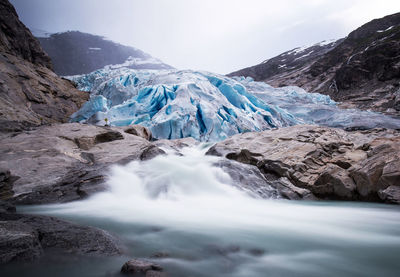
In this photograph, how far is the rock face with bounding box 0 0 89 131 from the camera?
11951 mm

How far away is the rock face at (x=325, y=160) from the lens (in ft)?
17.9

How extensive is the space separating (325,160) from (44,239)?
6.63 metres

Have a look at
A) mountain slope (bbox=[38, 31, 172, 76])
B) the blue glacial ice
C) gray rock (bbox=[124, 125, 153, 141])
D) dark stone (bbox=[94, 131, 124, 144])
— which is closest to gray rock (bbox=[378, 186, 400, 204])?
dark stone (bbox=[94, 131, 124, 144])

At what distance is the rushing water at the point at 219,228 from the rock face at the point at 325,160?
52cm

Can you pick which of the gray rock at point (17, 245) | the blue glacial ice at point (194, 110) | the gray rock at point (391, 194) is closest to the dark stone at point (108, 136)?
the blue glacial ice at point (194, 110)

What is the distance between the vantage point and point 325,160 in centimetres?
686

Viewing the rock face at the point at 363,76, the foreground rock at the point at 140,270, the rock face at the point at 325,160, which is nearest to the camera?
the foreground rock at the point at 140,270

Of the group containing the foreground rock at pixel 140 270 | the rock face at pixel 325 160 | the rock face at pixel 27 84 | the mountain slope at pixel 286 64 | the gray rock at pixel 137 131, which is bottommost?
the rock face at pixel 325 160

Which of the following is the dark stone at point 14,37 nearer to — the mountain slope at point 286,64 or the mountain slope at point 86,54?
the mountain slope at point 86,54

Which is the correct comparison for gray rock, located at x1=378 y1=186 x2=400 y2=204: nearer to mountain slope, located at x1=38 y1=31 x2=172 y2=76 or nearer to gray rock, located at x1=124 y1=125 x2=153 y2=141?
gray rock, located at x1=124 y1=125 x2=153 y2=141

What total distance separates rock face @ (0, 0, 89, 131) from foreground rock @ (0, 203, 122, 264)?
29.4ft

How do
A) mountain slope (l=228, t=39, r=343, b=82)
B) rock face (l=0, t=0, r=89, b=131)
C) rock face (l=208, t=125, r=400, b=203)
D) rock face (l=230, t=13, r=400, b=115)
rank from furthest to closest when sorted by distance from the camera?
mountain slope (l=228, t=39, r=343, b=82) → rock face (l=230, t=13, r=400, b=115) → rock face (l=0, t=0, r=89, b=131) → rock face (l=208, t=125, r=400, b=203)

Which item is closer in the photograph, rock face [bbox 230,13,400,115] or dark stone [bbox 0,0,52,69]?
dark stone [bbox 0,0,52,69]

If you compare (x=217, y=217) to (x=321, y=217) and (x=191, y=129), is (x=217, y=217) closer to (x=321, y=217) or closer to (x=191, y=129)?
(x=321, y=217)
